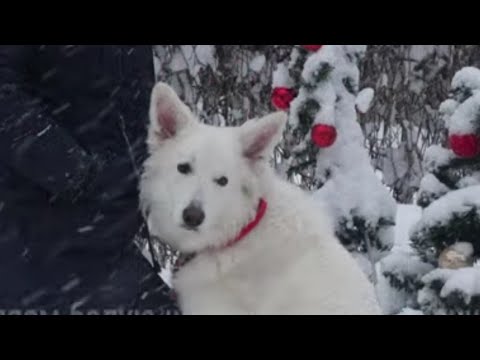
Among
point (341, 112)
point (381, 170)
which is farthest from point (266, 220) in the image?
point (381, 170)

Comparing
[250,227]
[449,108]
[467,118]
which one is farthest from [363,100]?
[250,227]

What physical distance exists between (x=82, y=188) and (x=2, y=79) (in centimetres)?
48

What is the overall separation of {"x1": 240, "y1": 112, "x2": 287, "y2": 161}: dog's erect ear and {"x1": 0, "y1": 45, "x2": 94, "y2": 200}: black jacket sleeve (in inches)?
44.0

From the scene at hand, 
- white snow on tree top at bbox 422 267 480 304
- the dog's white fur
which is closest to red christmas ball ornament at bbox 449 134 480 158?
white snow on tree top at bbox 422 267 480 304

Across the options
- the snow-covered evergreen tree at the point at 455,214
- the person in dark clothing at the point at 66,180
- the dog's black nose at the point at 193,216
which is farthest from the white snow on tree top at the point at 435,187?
the person in dark clothing at the point at 66,180

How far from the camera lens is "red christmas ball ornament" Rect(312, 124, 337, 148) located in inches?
212

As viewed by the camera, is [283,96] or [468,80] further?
[283,96]

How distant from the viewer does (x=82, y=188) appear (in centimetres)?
271

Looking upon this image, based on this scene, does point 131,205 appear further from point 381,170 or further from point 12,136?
point 381,170

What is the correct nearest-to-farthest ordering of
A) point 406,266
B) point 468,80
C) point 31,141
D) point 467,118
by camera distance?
point 31,141, point 467,118, point 468,80, point 406,266

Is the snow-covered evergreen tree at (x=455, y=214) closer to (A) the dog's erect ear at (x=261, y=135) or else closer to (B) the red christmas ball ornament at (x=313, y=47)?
(A) the dog's erect ear at (x=261, y=135)

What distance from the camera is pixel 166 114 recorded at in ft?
11.7

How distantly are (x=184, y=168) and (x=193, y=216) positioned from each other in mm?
279

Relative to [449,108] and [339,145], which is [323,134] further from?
[449,108]
